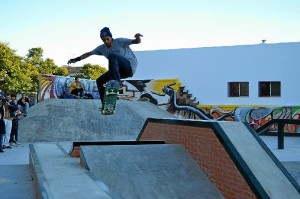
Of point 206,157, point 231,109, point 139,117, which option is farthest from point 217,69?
point 206,157

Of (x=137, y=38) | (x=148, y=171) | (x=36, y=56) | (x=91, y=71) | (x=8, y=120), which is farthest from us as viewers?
(x=91, y=71)

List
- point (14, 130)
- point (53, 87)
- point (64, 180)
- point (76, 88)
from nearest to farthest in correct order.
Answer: point (64, 180) < point (14, 130) < point (76, 88) < point (53, 87)

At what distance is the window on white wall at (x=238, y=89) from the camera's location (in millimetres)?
20500

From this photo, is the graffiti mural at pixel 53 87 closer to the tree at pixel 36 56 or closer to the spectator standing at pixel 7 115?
the spectator standing at pixel 7 115

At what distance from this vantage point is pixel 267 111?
1964cm

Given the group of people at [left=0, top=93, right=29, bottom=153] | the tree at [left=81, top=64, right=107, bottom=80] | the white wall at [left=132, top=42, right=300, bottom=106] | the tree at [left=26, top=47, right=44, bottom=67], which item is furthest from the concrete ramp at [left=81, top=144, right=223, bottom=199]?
the tree at [left=81, top=64, right=107, bottom=80]

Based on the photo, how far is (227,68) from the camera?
2070 centimetres

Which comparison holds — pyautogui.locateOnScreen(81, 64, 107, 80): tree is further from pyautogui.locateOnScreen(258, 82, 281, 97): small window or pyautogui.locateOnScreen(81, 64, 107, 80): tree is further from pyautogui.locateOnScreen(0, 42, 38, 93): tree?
pyautogui.locateOnScreen(258, 82, 281, 97): small window

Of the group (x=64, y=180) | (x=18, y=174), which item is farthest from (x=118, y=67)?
(x=18, y=174)

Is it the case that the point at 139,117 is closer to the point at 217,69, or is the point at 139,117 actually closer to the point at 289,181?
the point at 217,69

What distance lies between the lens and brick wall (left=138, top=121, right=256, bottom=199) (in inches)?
196

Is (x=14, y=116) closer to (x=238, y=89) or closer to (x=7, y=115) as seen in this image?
(x=7, y=115)

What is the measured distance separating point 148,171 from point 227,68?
16046mm

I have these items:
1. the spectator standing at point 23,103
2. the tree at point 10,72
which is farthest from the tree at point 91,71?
the spectator standing at point 23,103
